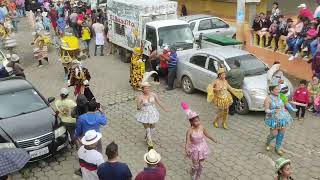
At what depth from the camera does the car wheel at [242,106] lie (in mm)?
11796

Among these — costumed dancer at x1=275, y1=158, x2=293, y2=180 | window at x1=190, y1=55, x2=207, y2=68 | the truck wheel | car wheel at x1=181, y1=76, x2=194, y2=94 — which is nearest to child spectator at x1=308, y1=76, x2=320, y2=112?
window at x1=190, y1=55, x2=207, y2=68

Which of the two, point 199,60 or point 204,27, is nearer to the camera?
point 199,60

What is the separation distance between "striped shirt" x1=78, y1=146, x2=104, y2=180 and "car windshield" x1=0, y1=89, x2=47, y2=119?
3.46 meters

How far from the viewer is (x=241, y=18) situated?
16.6 m

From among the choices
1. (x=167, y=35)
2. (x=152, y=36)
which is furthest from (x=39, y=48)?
(x=167, y=35)

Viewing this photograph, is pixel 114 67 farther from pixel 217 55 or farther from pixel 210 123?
pixel 210 123

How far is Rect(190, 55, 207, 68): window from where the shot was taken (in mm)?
13247

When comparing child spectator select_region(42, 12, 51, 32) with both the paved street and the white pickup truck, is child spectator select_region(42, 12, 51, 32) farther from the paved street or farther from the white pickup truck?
the paved street

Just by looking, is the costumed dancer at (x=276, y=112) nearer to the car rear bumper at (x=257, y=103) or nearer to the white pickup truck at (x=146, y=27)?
the car rear bumper at (x=257, y=103)

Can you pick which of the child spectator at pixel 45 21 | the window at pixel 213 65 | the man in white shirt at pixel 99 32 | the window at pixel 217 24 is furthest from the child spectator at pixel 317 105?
the child spectator at pixel 45 21

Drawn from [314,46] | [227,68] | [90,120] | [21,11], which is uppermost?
[21,11]

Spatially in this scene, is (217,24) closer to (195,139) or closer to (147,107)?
(147,107)

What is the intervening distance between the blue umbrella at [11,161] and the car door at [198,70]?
7663 millimetres

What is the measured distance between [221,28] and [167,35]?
4.27 meters
